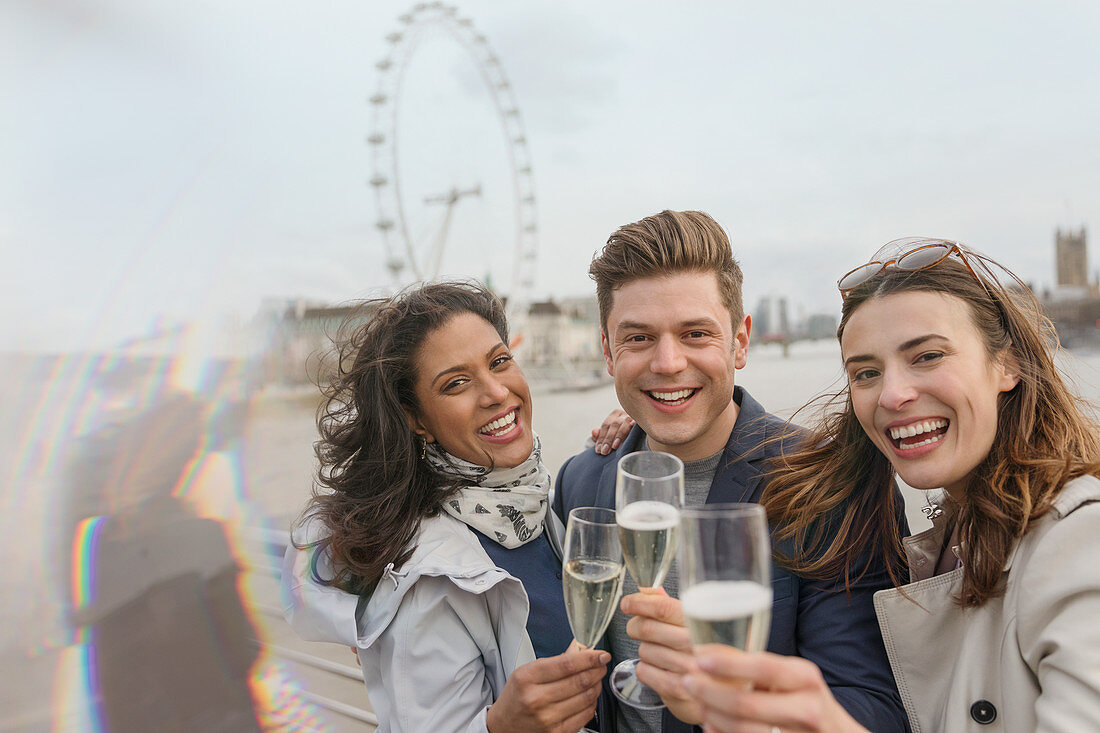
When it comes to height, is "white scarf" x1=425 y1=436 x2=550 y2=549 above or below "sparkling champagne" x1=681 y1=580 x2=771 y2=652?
below

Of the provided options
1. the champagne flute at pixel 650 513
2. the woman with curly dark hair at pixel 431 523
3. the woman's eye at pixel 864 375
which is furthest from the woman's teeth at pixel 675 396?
the champagne flute at pixel 650 513

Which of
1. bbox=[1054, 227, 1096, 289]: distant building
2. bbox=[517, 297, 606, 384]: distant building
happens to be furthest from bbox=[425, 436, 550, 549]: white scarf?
bbox=[1054, 227, 1096, 289]: distant building

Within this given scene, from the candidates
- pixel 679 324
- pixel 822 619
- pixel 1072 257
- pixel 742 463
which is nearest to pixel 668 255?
pixel 679 324

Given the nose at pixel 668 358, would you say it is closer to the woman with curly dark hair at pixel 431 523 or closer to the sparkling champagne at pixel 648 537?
the woman with curly dark hair at pixel 431 523

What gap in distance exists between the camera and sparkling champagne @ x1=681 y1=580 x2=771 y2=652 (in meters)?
0.87

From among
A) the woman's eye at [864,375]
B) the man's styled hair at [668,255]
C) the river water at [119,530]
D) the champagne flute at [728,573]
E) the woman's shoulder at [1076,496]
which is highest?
A: the man's styled hair at [668,255]

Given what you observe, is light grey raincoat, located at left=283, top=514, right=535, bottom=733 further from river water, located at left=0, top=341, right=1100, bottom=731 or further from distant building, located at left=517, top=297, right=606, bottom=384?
distant building, located at left=517, top=297, right=606, bottom=384

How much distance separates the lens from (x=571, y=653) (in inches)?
56.9

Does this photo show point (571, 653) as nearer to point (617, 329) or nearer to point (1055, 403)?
point (617, 329)

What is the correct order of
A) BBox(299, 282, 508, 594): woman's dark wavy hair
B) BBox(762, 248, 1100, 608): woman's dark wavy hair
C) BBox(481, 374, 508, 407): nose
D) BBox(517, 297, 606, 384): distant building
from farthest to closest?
1. BBox(517, 297, 606, 384): distant building
2. BBox(481, 374, 508, 407): nose
3. BBox(299, 282, 508, 594): woman's dark wavy hair
4. BBox(762, 248, 1100, 608): woman's dark wavy hair

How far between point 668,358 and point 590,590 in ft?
3.17

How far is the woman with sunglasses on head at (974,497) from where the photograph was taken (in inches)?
50.0

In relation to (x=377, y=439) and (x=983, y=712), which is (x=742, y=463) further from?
(x=377, y=439)

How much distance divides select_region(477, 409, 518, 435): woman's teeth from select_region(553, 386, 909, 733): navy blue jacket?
708 mm
